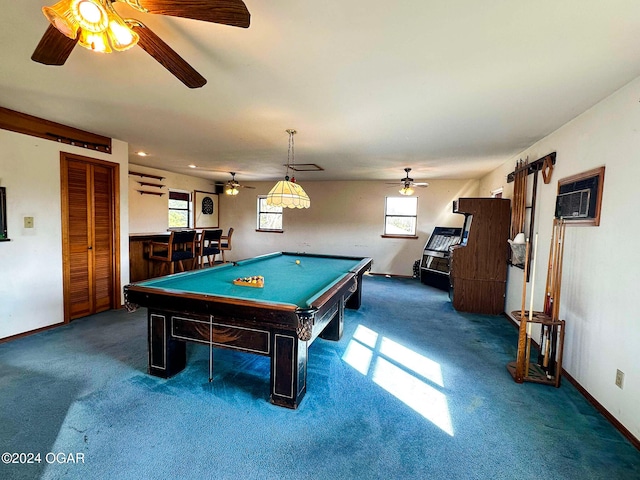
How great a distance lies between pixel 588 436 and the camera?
1.85 meters

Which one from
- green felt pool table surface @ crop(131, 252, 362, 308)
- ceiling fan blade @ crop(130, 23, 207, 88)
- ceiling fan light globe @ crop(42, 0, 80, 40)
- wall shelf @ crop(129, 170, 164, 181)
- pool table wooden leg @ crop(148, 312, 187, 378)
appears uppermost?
wall shelf @ crop(129, 170, 164, 181)

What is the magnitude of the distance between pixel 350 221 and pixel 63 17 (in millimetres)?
6514

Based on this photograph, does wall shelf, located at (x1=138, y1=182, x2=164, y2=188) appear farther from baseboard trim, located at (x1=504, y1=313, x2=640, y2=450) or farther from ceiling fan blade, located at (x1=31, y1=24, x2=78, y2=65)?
baseboard trim, located at (x1=504, y1=313, x2=640, y2=450)

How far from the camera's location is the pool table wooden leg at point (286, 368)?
201 centimetres

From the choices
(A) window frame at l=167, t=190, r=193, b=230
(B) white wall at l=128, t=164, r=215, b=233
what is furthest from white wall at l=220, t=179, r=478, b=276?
(B) white wall at l=128, t=164, r=215, b=233

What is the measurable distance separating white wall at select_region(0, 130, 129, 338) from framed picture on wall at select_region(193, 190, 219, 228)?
3952 mm

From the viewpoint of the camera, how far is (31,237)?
126 inches

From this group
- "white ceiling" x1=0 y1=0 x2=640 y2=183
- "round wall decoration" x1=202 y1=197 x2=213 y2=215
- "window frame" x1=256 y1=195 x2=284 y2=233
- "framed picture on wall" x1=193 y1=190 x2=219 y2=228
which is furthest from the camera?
"window frame" x1=256 y1=195 x2=284 y2=233

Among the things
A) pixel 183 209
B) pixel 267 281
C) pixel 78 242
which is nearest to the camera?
pixel 267 281

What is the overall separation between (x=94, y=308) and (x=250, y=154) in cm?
310

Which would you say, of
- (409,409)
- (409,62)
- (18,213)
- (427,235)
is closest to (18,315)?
(18,213)

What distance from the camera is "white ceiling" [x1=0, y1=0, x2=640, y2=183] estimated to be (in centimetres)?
146

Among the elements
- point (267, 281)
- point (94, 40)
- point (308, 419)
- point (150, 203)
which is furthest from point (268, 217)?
point (94, 40)

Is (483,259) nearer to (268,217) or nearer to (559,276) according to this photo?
(559,276)
